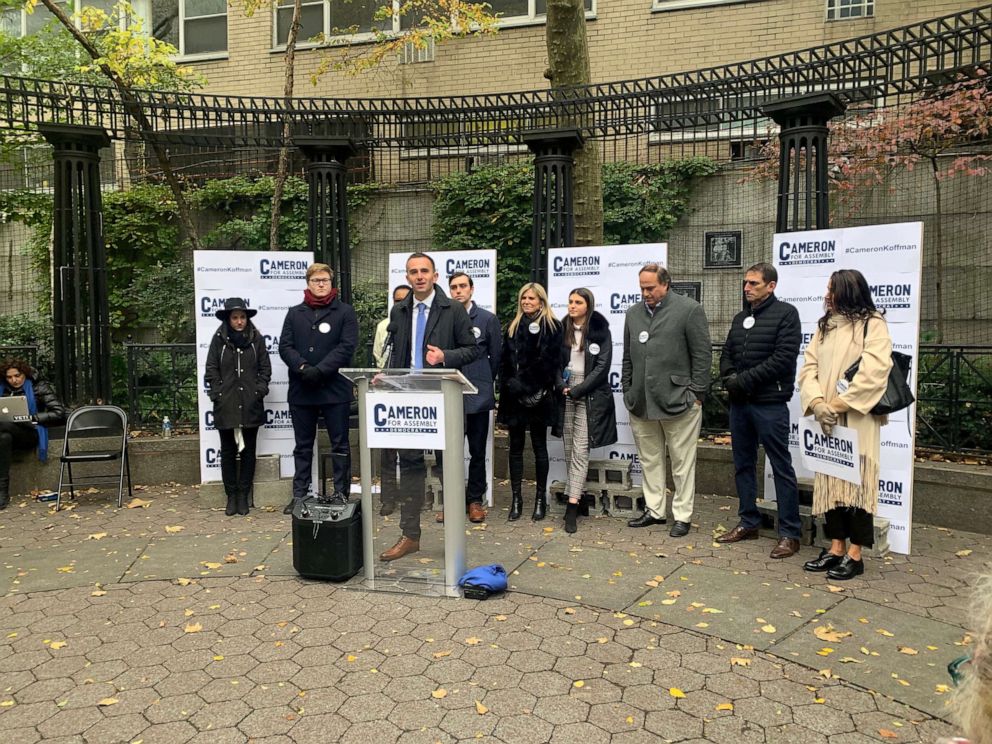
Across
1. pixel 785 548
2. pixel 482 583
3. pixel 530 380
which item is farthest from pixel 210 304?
pixel 785 548

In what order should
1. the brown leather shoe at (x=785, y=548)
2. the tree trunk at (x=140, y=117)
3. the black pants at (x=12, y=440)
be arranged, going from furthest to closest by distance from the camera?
the tree trunk at (x=140, y=117) → the black pants at (x=12, y=440) → the brown leather shoe at (x=785, y=548)

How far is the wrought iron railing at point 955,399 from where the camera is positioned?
672 cm

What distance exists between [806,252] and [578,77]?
467cm

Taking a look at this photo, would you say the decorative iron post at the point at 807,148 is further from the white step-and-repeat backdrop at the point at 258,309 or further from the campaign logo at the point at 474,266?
the white step-and-repeat backdrop at the point at 258,309

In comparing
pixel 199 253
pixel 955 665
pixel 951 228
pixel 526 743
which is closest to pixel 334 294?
pixel 199 253

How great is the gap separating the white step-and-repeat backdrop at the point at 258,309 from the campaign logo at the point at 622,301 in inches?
118

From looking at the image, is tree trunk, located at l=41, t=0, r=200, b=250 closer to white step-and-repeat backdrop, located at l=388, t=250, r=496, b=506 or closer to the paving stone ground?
white step-and-repeat backdrop, located at l=388, t=250, r=496, b=506

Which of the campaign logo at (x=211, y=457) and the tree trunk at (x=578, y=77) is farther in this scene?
the tree trunk at (x=578, y=77)

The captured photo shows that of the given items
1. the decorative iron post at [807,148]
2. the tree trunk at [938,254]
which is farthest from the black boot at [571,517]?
the tree trunk at [938,254]

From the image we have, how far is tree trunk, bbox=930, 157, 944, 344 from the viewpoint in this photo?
10219 mm

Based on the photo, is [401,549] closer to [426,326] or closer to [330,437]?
[426,326]

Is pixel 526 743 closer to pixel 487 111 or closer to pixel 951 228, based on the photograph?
pixel 487 111

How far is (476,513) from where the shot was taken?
684 centimetres


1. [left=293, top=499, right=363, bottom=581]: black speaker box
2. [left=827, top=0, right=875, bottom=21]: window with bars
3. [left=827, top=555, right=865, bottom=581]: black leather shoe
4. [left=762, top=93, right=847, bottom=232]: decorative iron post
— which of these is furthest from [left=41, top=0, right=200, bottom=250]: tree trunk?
[left=827, top=0, right=875, bottom=21]: window with bars
